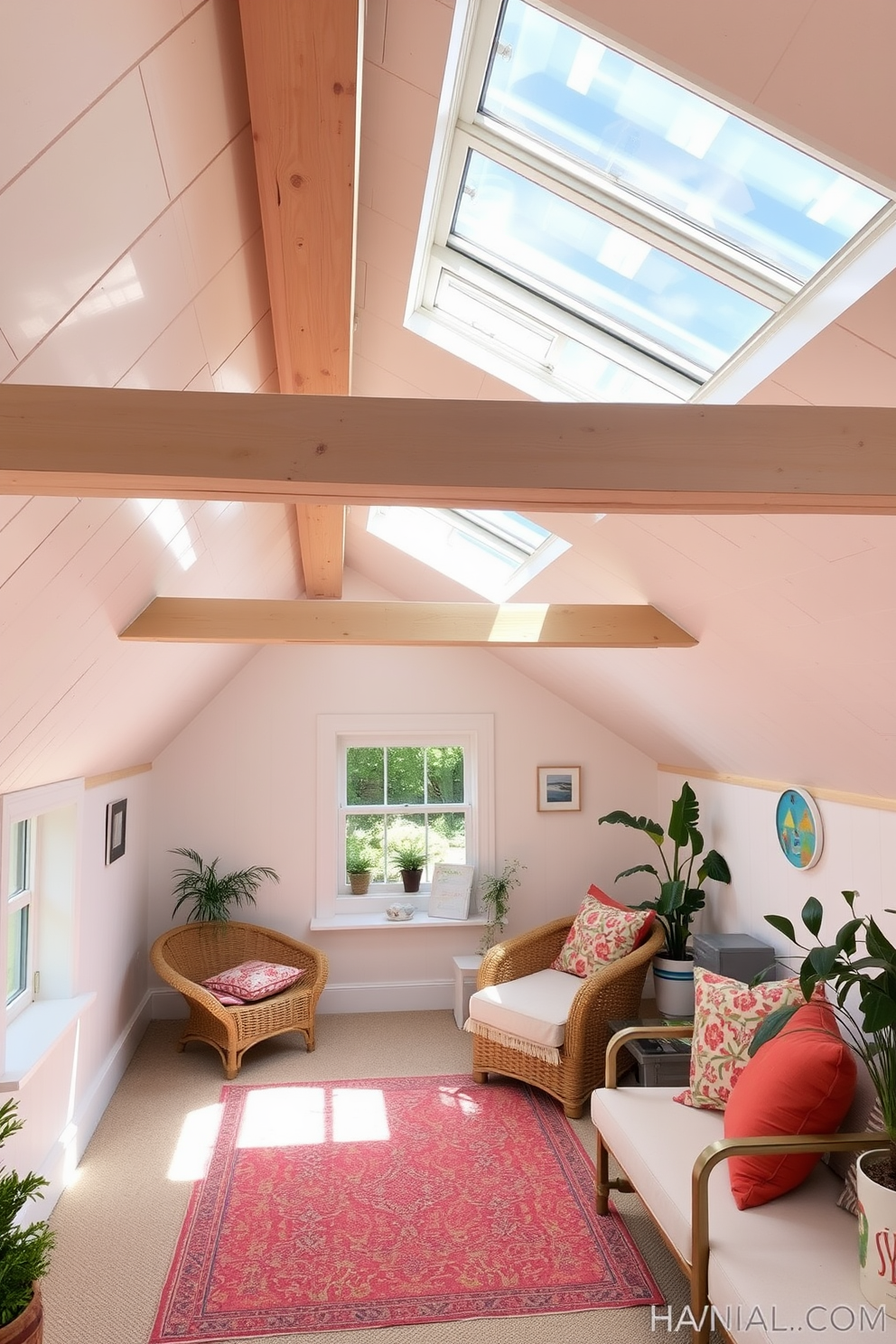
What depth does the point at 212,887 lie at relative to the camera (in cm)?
547

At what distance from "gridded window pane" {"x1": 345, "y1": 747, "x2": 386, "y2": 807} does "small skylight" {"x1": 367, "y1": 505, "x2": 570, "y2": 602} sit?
185cm

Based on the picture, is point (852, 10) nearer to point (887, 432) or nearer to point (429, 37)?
point (887, 432)

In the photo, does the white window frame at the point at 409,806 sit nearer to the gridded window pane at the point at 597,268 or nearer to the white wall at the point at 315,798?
the white wall at the point at 315,798

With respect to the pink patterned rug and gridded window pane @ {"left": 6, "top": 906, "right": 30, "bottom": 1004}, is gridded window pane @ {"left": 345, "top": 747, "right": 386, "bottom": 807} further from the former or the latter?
gridded window pane @ {"left": 6, "top": 906, "right": 30, "bottom": 1004}

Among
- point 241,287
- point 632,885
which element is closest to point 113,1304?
point 241,287

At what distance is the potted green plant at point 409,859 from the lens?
19.5ft

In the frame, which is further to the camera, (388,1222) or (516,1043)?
(516,1043)

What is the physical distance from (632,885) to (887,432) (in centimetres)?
489

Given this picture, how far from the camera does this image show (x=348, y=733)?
19.2 feet

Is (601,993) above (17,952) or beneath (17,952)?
beneath

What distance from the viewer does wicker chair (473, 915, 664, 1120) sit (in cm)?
425

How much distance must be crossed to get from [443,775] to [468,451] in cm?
480

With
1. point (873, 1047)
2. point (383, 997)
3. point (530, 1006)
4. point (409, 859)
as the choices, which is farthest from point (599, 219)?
point (383, 997)

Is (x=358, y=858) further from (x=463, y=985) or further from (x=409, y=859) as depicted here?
(x=463, y=985)
